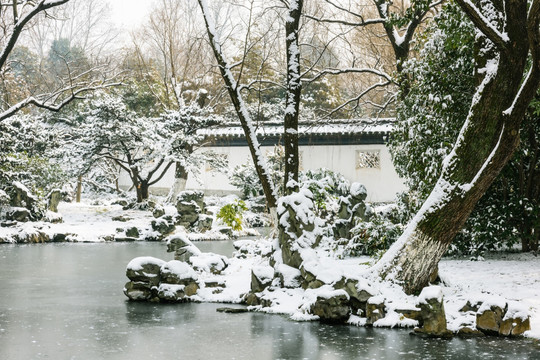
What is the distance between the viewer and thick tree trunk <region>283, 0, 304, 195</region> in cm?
1201

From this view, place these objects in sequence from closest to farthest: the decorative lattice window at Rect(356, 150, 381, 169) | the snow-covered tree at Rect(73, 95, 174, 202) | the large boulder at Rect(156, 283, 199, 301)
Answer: the large boulder at Rect(156, 283, 199, 301)
the snow-covered tree at Rect(73, 95, 174, 202)
the decorative lattice window at Rect(356, 150, 381, 169)

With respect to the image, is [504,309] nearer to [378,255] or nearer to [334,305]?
[334,305]

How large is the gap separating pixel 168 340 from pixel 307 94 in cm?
2504

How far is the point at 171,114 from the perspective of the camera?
82.6ft

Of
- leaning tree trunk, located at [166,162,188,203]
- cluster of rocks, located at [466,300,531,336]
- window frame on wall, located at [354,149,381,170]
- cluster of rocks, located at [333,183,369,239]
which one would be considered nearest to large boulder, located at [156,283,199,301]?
cluster of rocks, located at [466,300,531,336]

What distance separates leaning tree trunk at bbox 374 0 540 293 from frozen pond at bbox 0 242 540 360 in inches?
51.4

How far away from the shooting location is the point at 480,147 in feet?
27.0

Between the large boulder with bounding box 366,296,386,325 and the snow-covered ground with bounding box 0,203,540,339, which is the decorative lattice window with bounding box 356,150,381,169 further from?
the large boulder with bounding box 366,296,386,325

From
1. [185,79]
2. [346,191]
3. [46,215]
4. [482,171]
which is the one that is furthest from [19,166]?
[482,171]

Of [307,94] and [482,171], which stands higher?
[307,94]

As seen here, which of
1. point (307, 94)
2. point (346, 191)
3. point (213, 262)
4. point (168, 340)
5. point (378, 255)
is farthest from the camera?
point (307, 94)

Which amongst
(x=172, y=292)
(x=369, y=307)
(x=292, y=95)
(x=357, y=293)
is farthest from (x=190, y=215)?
(x=369, y=307)

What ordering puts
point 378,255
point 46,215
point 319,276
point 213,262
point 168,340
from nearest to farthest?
point 168,340, point 319,276, point 378,255, point 213,262, point 46,215

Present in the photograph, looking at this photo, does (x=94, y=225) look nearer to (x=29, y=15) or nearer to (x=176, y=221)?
(x=176, y=221)
